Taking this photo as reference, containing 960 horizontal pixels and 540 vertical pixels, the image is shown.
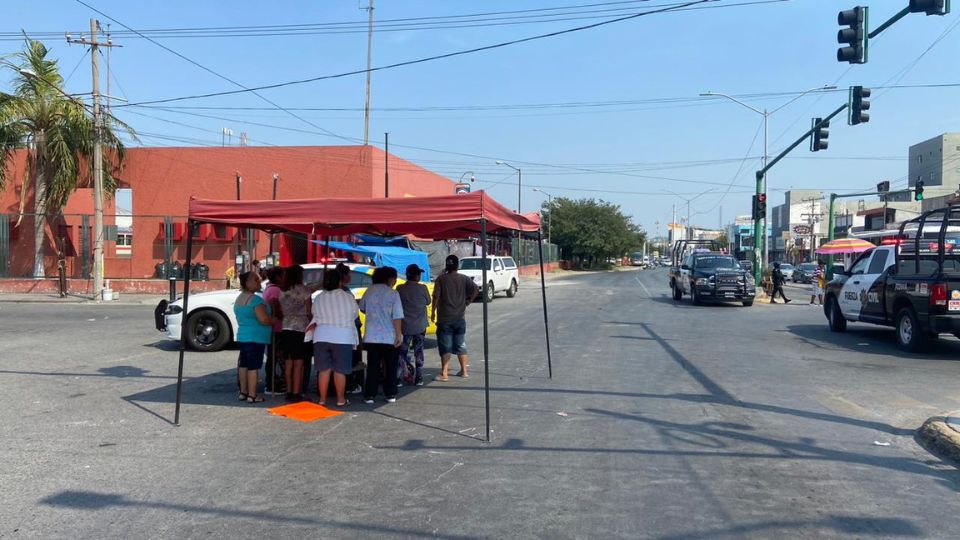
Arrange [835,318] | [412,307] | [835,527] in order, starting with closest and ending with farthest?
[835,527]
[412,307]
[835,318]

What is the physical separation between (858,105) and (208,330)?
1612cm

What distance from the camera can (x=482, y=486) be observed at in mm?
5609

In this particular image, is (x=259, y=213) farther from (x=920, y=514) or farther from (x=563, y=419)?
(x=920, y=514)

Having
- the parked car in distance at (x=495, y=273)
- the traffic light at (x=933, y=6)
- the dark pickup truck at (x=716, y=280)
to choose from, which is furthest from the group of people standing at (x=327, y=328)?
the parked car in distance at (x=495, y=273)

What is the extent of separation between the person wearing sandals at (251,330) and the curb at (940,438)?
6924mm

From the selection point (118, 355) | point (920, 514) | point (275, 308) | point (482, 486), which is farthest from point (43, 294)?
point (920, 514)

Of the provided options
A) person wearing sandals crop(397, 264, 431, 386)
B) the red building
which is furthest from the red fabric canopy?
the red building

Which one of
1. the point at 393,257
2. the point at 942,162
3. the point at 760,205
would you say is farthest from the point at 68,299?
the point at 942,162

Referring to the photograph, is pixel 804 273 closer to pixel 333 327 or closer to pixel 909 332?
pixel 909 332

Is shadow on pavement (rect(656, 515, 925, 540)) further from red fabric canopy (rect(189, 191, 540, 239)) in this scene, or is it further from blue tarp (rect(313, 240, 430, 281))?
blue tarp (rect(313, 240, 430, 281))

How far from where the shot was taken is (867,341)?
15281 millimetres

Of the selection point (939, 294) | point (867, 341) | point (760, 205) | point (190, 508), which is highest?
point (760, 205)

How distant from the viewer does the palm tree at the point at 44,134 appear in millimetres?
28766

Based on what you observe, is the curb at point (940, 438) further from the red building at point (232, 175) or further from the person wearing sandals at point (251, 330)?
the red building at point (232, 175)
